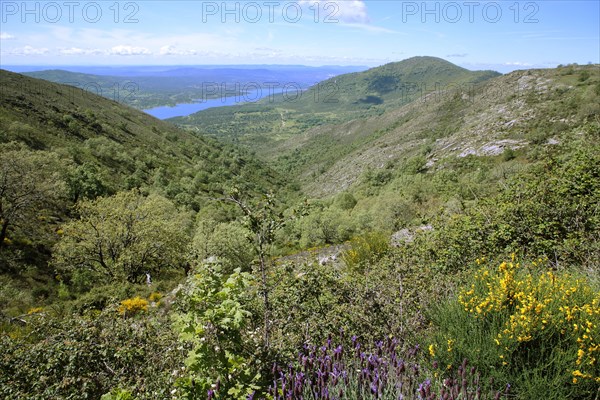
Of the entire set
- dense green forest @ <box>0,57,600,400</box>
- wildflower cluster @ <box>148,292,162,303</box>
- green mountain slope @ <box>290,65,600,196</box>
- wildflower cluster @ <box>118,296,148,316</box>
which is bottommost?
wildflower cluster @ <box>148,292,162,303</box>

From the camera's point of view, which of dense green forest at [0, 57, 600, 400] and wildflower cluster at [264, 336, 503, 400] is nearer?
wildflower cluster at [264, 336, 503, 400]

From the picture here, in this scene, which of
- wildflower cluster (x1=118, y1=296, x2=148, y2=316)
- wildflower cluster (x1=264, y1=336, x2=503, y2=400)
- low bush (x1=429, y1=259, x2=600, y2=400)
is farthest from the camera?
wildflower cluster (x1=118, y1=296, x2=148, y2=316)

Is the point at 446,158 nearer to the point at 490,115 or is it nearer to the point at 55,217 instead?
the point at 490,115

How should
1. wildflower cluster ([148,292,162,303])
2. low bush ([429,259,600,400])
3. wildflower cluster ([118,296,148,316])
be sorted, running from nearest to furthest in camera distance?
low bush ([429,259,600,400]), wildflower cluster ([118,296,148,316]), wildflower cluster ([148,292,162,303])

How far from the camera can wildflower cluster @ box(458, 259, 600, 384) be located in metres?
3.20

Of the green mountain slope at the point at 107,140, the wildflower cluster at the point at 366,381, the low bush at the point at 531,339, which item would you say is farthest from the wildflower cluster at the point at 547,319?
the green mountain slope at the point at 107,140

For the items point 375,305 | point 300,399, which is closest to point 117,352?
point 300,399

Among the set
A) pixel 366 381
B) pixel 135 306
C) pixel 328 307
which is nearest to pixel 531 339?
pixel 366 381

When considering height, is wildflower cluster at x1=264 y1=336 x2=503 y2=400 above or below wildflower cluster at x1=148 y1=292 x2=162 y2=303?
above

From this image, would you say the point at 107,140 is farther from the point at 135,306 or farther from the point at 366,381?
the point at 366,381

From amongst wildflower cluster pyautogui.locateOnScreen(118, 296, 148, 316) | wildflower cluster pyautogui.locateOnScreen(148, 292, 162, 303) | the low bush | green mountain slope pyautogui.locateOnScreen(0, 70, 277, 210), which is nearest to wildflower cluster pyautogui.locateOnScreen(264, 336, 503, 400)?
the low bush

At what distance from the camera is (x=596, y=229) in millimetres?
6840

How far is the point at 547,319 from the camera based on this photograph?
3449 mm

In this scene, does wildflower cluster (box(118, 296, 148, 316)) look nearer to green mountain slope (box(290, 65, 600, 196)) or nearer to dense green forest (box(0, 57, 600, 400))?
dense green forest (box(0, 57, 600, 400))
